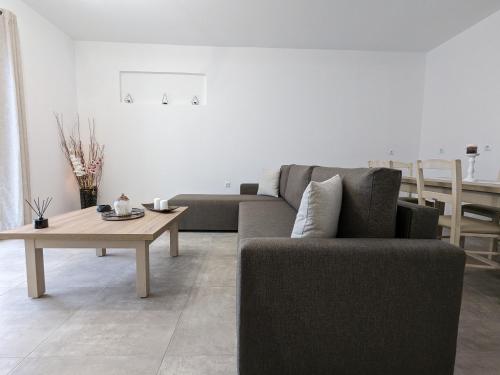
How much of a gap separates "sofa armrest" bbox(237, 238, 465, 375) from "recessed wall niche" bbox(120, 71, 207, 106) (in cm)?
372

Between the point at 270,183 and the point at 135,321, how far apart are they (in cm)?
243

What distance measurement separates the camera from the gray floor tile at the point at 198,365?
3.37ft

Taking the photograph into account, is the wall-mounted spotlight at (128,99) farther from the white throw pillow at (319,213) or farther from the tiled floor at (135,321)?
the white throw pillow at (319,213)

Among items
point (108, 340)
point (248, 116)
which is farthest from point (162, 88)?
point (108, 340)

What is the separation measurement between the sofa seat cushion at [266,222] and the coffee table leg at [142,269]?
59 cm

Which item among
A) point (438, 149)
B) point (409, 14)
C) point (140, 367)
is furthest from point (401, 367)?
point (438, 149)

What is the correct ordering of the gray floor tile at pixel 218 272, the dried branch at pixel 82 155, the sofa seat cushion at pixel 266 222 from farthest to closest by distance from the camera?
the dried branch at pixel 82 155, the gray floor tile at pixel 218 272, the sofa seat cushion at pixel 266 222

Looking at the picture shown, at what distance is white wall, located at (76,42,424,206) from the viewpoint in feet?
13.3

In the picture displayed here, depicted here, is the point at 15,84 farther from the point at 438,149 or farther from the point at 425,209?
the point at 438,149

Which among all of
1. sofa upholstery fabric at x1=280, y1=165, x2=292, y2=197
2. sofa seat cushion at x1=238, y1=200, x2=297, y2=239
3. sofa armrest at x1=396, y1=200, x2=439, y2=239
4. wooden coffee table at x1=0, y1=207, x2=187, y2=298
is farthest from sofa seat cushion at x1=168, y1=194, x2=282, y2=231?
sofa armrest at x1=396, y1=200, x2=439, y2=239

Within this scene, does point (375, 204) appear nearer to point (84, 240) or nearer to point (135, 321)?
point (135, 321)

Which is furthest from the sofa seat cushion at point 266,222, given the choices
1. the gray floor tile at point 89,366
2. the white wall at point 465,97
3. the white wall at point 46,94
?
the white wall at point 46,94

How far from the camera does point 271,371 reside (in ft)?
3.07

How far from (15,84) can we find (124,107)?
1.40 m
